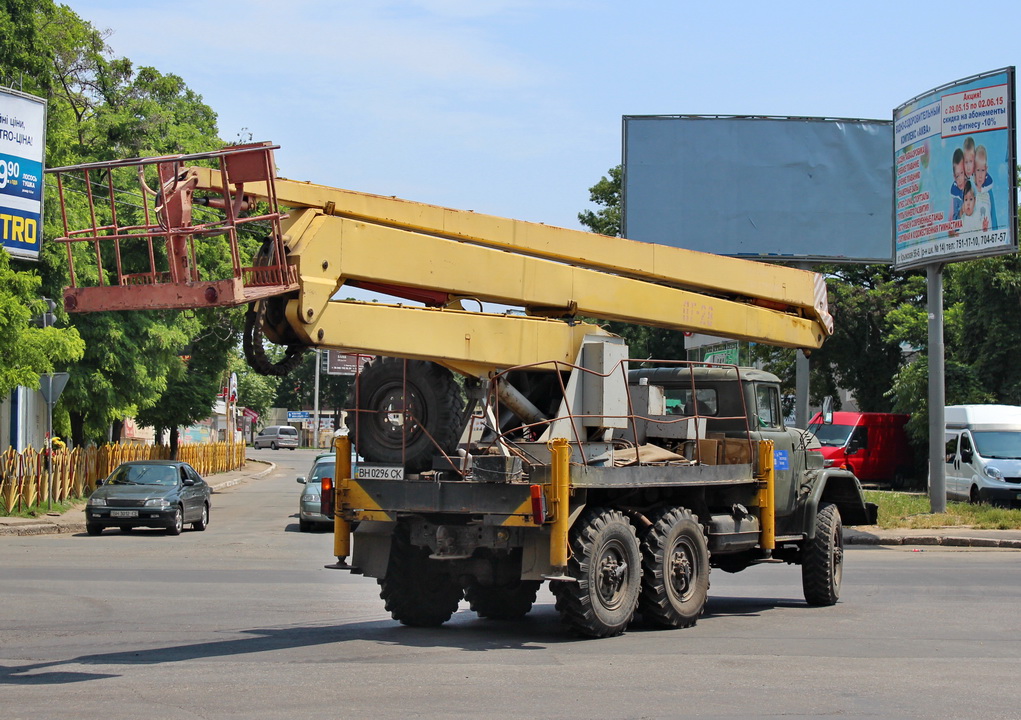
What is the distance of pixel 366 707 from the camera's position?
7.59 meters

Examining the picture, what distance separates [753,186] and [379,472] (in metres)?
22.1

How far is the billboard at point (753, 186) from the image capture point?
1218 inches

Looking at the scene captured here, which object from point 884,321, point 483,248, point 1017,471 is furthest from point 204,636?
point 884,321

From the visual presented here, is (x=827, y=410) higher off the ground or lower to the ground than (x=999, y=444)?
higher

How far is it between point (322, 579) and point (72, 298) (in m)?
7.30

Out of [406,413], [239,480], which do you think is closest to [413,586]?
[406,413]

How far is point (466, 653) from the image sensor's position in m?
9.91

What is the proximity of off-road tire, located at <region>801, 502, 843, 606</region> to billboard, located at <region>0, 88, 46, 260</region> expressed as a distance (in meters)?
17.7

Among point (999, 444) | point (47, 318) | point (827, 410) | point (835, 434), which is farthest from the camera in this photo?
point (835, 434)

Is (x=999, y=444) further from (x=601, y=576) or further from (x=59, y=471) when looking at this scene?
(x=59, y=471)

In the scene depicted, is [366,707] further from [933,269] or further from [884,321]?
[884,321]

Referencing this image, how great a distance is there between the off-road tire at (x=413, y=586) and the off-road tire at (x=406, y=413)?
0.85 metres

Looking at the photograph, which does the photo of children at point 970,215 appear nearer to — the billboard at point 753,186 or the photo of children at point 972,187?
the photo of children at point 972,187

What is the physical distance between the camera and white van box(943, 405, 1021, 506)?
28.8 meters
